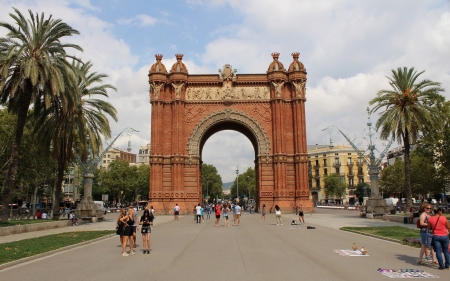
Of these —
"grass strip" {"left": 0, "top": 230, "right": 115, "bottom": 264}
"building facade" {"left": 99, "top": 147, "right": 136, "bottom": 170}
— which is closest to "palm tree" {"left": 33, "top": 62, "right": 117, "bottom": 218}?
"grass strip" {"left": 0, "top": 230, "right": 115, "bottom": 264}

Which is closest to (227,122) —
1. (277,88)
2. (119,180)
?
(277,88)

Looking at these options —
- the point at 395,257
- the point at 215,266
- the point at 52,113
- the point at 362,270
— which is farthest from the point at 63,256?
the point at 52,113

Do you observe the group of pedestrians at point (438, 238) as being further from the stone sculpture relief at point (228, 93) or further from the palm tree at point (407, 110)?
the stone sculpture relief at point (228, 93)

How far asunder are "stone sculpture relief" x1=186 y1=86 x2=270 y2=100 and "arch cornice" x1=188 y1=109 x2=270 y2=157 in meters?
1.89

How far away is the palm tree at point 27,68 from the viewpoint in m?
21.1

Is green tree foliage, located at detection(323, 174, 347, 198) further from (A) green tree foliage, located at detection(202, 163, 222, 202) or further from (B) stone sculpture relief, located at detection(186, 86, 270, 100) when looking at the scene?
(B) stone sculpture relief, located at detection(186, 86, 270, 100)

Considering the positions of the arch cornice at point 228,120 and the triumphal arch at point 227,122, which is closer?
the triumphal arch at point 227,122

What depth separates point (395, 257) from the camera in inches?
451

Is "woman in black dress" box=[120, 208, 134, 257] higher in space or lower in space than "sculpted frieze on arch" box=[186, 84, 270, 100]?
lower

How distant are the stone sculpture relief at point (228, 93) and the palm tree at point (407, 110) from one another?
52.6 ft

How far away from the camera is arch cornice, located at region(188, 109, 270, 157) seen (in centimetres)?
4344

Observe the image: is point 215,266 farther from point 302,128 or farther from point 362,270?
point 302,128

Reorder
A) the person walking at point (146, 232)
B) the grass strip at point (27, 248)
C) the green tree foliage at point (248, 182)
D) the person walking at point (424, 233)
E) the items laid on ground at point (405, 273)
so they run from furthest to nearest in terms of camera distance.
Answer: the green tree foliage at point (248, 182)
the person walking at point (146, 232)
the grass strip at point (27, 248)
the person walking at point (424, 233)
the items laid on ground at point (405, 273)

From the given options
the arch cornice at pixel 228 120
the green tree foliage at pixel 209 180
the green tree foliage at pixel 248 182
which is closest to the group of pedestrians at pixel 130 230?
the arch cornice at pixel 228 120
